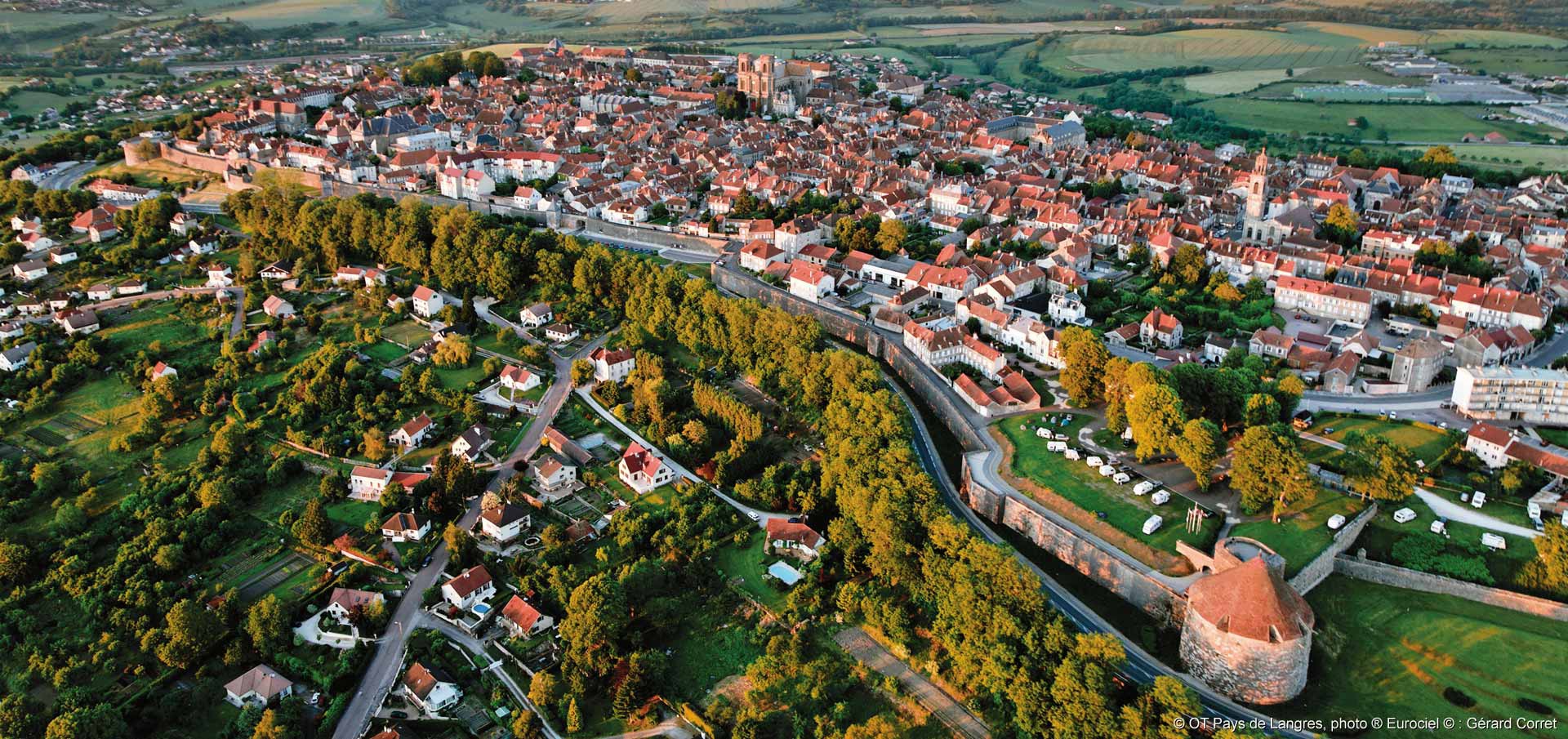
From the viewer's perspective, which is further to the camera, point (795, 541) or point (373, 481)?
point (373, 481)

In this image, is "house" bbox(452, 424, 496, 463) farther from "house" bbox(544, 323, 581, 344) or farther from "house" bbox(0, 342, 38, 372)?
"house" bbox(0, 342, 38, 372)

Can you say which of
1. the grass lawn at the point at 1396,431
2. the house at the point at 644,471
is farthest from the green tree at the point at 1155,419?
the house at the point at 644,471

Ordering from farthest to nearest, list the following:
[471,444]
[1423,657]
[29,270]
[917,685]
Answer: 1. [29,270]
2. [471,444]
3. [917,685]
4. [1423,657]

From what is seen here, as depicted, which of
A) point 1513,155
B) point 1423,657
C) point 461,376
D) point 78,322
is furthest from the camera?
point 1513,155

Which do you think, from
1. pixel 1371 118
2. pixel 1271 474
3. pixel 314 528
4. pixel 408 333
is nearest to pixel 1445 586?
pixel 1271 474

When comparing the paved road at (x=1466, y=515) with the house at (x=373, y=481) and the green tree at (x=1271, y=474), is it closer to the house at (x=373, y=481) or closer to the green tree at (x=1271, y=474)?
the green tree at (x=1271, y=474)

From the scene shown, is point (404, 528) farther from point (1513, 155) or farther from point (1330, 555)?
point (1513, 155)

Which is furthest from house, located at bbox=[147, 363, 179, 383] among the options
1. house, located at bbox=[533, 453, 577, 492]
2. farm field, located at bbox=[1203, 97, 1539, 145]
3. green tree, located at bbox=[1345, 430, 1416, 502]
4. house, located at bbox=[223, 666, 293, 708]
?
farm field, located at bbox=[1203, 97, 1539, 145]
